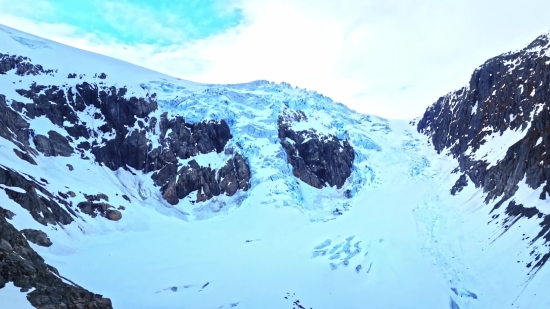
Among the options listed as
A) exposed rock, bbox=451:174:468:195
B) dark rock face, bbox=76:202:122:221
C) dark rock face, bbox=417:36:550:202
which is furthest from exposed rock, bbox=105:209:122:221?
exposed rock, bbox=451:174:468:195

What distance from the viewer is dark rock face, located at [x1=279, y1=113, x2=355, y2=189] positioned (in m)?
94.5

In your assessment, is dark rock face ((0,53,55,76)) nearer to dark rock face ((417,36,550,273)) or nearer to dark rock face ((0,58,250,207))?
dark rock face ((0,58,250,207))

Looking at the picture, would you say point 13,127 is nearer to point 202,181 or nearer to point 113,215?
point 113,215

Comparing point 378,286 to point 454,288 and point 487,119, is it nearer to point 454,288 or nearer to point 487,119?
point 454,288

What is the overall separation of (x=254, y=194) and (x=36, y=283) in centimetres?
5833

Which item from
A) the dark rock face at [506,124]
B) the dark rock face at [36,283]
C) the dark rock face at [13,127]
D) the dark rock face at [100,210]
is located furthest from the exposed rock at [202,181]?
the dark rock face at [36,283]

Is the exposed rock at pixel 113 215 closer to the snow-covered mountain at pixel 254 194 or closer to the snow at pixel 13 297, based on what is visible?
the snow-covered mountain at pixel 254 194

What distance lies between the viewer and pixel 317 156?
99.1 metres

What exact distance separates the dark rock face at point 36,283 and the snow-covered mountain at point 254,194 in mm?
131

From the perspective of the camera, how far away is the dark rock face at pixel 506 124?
2313 inches

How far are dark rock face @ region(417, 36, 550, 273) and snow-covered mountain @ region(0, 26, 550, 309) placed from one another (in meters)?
0.40

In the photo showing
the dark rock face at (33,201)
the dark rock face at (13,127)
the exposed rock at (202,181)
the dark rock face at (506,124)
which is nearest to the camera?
the dark rock face at (33,201)

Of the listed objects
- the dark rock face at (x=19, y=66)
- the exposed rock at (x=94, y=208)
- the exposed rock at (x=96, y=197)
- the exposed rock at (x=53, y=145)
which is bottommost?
the exposed rock at (x=94, y=208)

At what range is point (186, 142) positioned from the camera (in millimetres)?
92438
